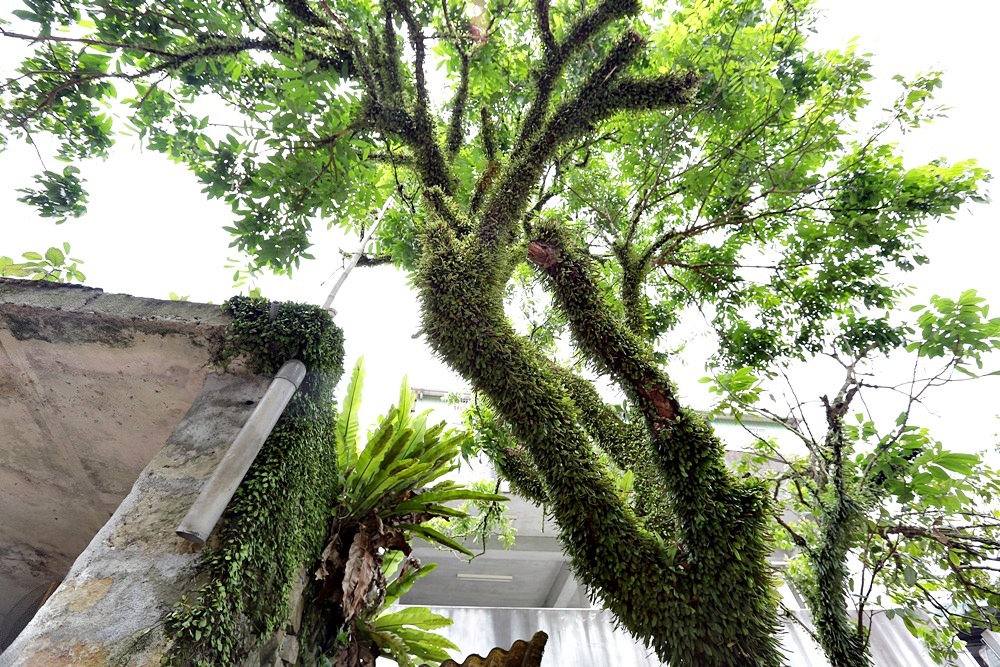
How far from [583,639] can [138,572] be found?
4.89 m

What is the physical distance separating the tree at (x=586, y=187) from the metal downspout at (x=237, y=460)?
0.72 metres

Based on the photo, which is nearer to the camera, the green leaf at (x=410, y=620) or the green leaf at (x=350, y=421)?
the green leaf at (x=350, y=421)

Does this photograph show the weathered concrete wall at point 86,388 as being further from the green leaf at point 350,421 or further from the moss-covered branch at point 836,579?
the moss-covered branch at point 836,579

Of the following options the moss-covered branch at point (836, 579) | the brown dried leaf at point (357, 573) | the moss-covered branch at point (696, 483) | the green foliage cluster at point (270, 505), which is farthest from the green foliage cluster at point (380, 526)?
the moss-covered branch at point (836, 579)

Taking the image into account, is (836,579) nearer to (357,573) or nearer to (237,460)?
(357,573)

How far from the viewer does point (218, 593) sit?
1.64 meters

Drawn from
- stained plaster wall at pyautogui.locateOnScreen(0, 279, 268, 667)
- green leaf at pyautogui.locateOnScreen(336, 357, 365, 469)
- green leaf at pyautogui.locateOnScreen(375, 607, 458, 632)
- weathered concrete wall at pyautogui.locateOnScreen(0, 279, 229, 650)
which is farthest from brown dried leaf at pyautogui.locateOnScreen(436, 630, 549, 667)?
weathered concrete wall at pyautogui.locateOnScreen(0, 279, 229, 650)

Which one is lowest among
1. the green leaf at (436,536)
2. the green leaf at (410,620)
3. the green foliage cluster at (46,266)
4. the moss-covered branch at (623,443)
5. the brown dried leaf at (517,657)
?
the brown dried leaf at (517,657)

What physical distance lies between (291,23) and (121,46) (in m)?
1.26

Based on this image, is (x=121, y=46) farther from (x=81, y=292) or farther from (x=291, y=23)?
(x=81, y=292)

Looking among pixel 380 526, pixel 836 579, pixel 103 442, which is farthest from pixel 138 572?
pixel 836 579

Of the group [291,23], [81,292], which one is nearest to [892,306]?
[291,23]

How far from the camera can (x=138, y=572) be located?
1.68m

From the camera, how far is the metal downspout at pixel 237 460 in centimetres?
156
